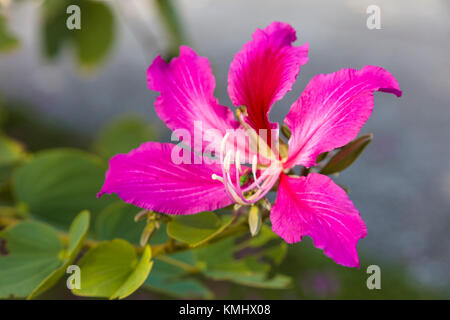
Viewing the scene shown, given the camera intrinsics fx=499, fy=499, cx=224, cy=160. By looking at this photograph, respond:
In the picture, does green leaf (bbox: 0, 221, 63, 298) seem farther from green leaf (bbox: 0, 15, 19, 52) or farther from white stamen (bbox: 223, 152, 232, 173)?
green leaf (bbox: 0, 15, 19, 52)

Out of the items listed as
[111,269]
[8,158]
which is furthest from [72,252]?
[8,158]

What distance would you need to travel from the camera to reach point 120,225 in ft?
1.60

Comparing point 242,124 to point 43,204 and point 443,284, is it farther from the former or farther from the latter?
point 443,284

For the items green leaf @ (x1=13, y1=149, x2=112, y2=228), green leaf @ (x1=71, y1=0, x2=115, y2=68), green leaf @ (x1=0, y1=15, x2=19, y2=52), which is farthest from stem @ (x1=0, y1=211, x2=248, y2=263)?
green leaf @ (x1=71, y1=0, x2=115, y2=68)

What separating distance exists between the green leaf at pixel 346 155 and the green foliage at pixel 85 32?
73cm

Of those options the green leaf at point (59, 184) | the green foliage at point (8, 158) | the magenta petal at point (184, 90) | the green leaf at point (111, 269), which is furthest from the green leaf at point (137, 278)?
the green foliage at point (8, 158)

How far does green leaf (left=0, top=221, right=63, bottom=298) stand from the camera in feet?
1.42

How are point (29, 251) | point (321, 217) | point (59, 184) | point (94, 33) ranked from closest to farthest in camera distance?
point (321, 217) < point (29, 251) < point (59, 184) < point (94, 33)

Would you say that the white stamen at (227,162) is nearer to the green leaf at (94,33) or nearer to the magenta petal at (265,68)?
the magenta petal at (265,68)

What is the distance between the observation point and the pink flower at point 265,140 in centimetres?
34

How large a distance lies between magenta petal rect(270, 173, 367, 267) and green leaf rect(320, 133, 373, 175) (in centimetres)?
3

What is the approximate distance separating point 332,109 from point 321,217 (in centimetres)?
8

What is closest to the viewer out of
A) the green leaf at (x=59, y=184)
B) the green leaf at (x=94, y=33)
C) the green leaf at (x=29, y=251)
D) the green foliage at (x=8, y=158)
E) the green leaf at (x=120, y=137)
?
the green leaf at (x=29, y=251)

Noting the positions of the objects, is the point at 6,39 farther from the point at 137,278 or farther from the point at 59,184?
the point at 137,278
